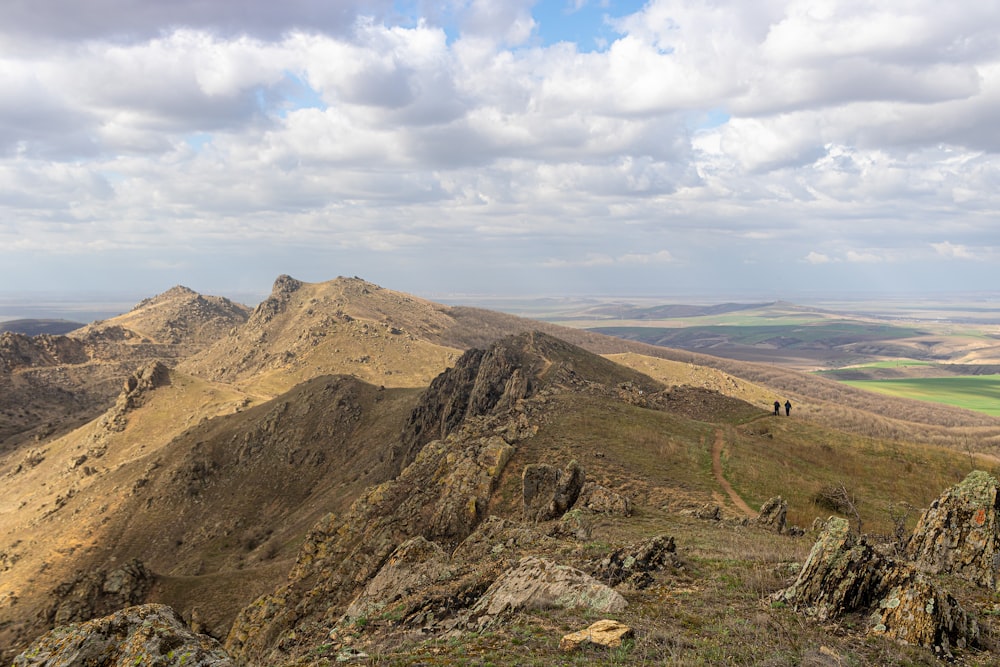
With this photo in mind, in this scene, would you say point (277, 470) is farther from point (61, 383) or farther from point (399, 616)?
point (61, 383)

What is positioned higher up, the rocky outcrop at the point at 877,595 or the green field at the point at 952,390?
the rocky outcrop at the point at 877,595

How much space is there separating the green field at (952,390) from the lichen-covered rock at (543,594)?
164 metres

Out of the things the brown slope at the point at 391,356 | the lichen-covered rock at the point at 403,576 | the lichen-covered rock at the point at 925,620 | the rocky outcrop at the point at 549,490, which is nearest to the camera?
the lichen-covered rock at the point at 925,620

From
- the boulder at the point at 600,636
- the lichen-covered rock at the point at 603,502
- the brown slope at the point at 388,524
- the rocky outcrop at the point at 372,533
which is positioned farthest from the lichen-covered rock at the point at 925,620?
the rocky outcrop at the point at 372,533

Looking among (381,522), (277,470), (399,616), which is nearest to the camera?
(399,616)

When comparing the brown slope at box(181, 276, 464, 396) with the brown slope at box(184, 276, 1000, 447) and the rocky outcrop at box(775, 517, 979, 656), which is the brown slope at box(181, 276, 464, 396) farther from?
the rocky outcrop at box(775, 517, 979, 656)

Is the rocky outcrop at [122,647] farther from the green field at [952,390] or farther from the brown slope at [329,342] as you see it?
the green field at [952,390]

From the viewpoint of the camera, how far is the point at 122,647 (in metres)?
10.2

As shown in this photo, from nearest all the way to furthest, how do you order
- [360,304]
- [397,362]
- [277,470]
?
[277,470]
[397,362]
[360,304]

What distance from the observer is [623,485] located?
1128 inches

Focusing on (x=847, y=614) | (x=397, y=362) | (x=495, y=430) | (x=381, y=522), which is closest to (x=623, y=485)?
(x=495, y=430)

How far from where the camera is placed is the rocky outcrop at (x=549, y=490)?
23875mm

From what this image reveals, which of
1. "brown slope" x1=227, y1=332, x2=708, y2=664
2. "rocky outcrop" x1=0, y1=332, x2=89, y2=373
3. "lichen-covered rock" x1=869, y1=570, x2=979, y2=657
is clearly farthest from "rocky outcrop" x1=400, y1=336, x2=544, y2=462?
"rocky outcrop" x1=0, y1=332, x2=89, y2=373

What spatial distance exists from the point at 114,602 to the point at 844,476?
48974mm
